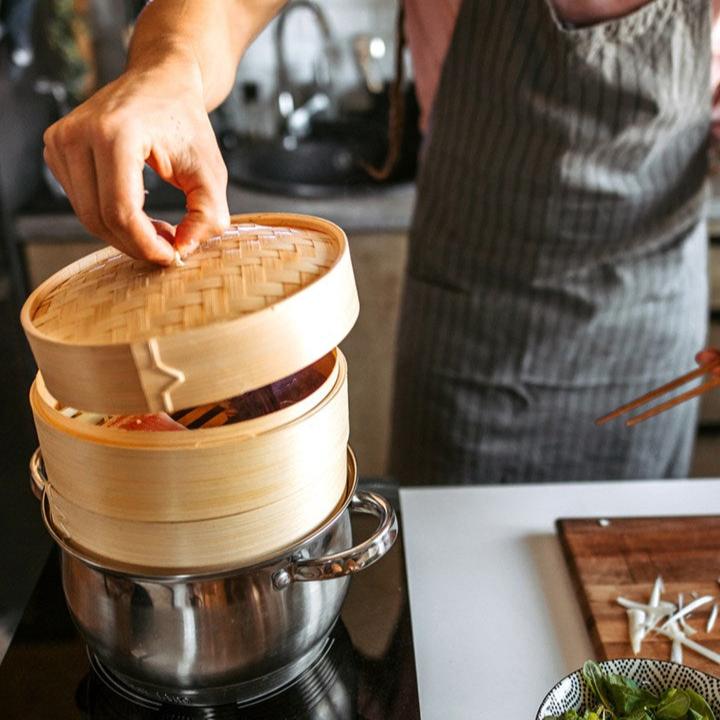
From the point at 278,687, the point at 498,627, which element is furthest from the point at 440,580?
the point at 278,687

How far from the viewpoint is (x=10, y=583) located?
2.95ft

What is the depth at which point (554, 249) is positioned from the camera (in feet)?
4.05

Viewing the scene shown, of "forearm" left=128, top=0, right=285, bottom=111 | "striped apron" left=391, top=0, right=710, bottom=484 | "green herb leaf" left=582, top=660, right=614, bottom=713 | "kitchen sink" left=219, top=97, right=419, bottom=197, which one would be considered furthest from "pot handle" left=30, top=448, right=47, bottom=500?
"kitchen sink" left=219, top=97, right=419, bottom=197

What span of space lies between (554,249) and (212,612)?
79 cm

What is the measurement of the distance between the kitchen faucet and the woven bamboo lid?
6.33ft

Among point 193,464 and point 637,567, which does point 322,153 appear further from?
point 193,464

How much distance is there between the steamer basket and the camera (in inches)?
23.0

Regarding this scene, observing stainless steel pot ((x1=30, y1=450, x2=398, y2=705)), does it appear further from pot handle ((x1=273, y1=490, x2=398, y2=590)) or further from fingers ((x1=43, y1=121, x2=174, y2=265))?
fingers ((x1=43, y1=121, x2=174, y2=265))

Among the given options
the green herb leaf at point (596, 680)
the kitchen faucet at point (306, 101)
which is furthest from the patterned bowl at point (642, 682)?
the kitchen faucet at point (306, 101)

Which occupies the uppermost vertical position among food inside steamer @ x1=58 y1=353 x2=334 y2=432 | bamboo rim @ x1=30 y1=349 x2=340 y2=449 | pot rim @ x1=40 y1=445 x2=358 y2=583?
bamboo rim @ x1=30 y1=349 x2=340 y2=449

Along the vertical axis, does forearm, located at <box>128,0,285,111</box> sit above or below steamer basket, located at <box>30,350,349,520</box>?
above

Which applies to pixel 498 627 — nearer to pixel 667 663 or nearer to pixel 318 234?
pixel 667 663

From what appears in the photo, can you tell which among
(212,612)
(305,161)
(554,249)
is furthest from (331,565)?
(305,161)

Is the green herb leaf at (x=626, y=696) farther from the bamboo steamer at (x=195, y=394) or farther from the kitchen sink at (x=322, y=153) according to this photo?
the kitchen sink at (x=322, y=153)
